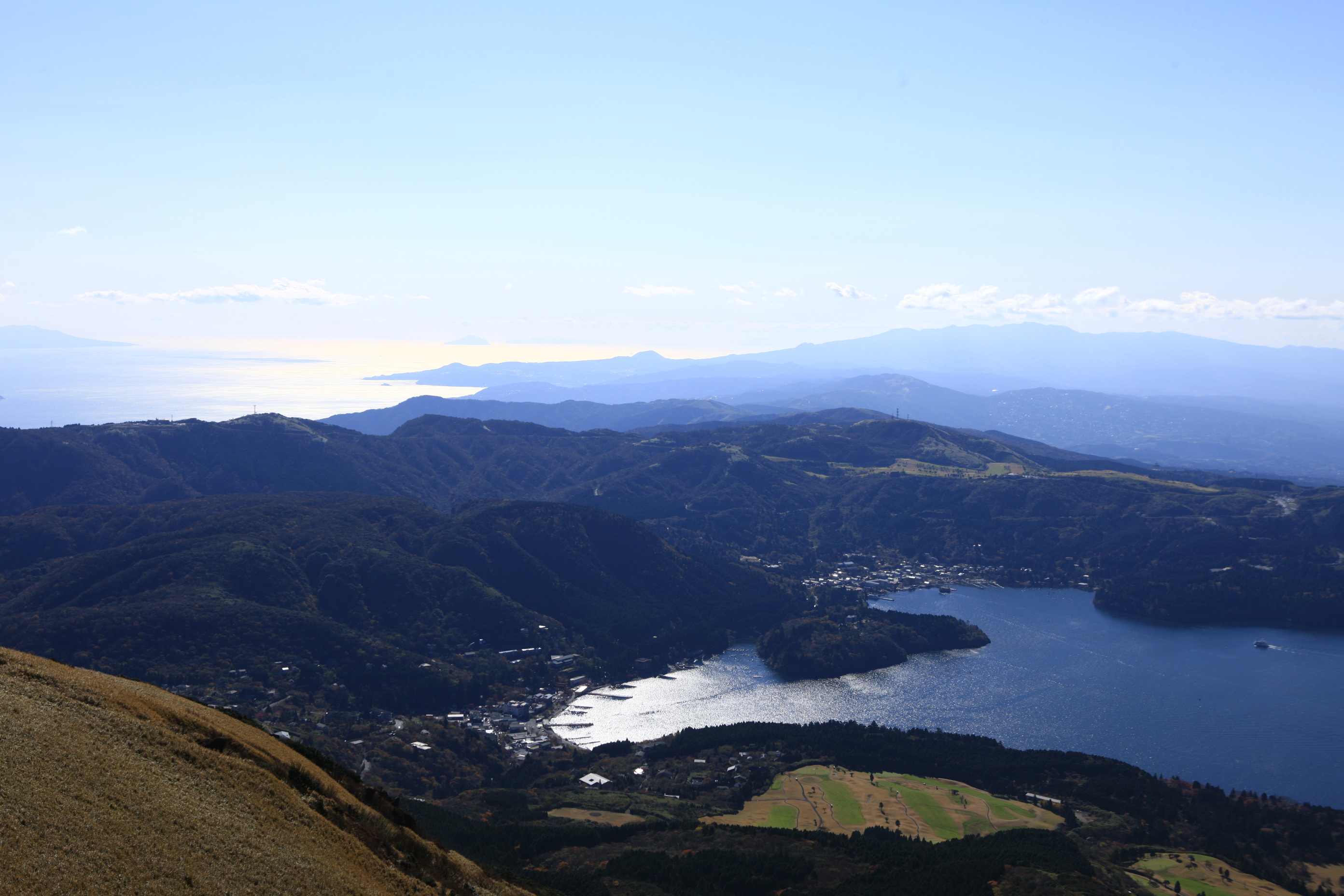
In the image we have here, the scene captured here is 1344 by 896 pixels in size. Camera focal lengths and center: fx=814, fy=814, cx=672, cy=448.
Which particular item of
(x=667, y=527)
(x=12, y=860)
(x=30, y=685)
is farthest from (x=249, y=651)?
(x=667, y=527)

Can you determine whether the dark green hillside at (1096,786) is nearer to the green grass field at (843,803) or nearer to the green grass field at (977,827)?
the green grass field at (843,803)

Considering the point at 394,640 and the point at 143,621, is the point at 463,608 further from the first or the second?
the point at 143,621

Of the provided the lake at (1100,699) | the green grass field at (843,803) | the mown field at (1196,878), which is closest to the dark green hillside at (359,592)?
the lake at (1100,699)

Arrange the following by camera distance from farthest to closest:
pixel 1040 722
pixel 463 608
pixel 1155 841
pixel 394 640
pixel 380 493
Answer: pixel 380 493 → pixel 463 608 → pixel 394 640 → pixel 1040 722 → pixel 1155 841

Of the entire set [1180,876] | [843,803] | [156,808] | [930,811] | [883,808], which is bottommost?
[843,803]

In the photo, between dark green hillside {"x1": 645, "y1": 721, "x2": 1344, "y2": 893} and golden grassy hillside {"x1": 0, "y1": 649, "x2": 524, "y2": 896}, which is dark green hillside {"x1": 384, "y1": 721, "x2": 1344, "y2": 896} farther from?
golden grassy hillside {"x1": 0, "y1": 649, "x2": 524, "y2": 896}

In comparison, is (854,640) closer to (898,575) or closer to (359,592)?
(898,575)

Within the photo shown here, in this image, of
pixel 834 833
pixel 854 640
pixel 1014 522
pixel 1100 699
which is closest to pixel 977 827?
pixel 834 833
